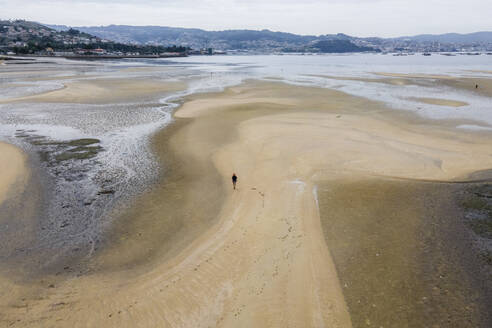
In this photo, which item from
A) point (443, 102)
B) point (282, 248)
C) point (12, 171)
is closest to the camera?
point (282, 248)

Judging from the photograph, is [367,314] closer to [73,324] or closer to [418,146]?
[73,324]

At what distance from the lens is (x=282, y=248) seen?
13.0 m

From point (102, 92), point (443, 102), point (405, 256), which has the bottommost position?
point (405, 256)

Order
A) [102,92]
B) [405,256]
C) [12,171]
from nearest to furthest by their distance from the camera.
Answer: [405,256] → [12,171] → [102,92]

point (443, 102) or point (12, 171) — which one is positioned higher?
point (443, 102)

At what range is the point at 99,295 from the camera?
35.0ft

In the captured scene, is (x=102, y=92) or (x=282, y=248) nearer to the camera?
(x=282, y=248)

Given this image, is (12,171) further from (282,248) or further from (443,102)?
(443,102)

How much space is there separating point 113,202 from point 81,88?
51.2m

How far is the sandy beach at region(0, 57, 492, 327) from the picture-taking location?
9953mm

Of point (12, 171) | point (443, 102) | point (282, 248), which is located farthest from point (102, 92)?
point (443, 102)

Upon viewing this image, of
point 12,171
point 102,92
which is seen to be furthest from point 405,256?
point 102,92

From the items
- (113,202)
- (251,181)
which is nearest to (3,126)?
(113,202)

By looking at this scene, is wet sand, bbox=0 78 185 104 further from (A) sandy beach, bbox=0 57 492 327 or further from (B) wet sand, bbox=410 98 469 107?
(B) wet sand, bbox=410 98 469 107
